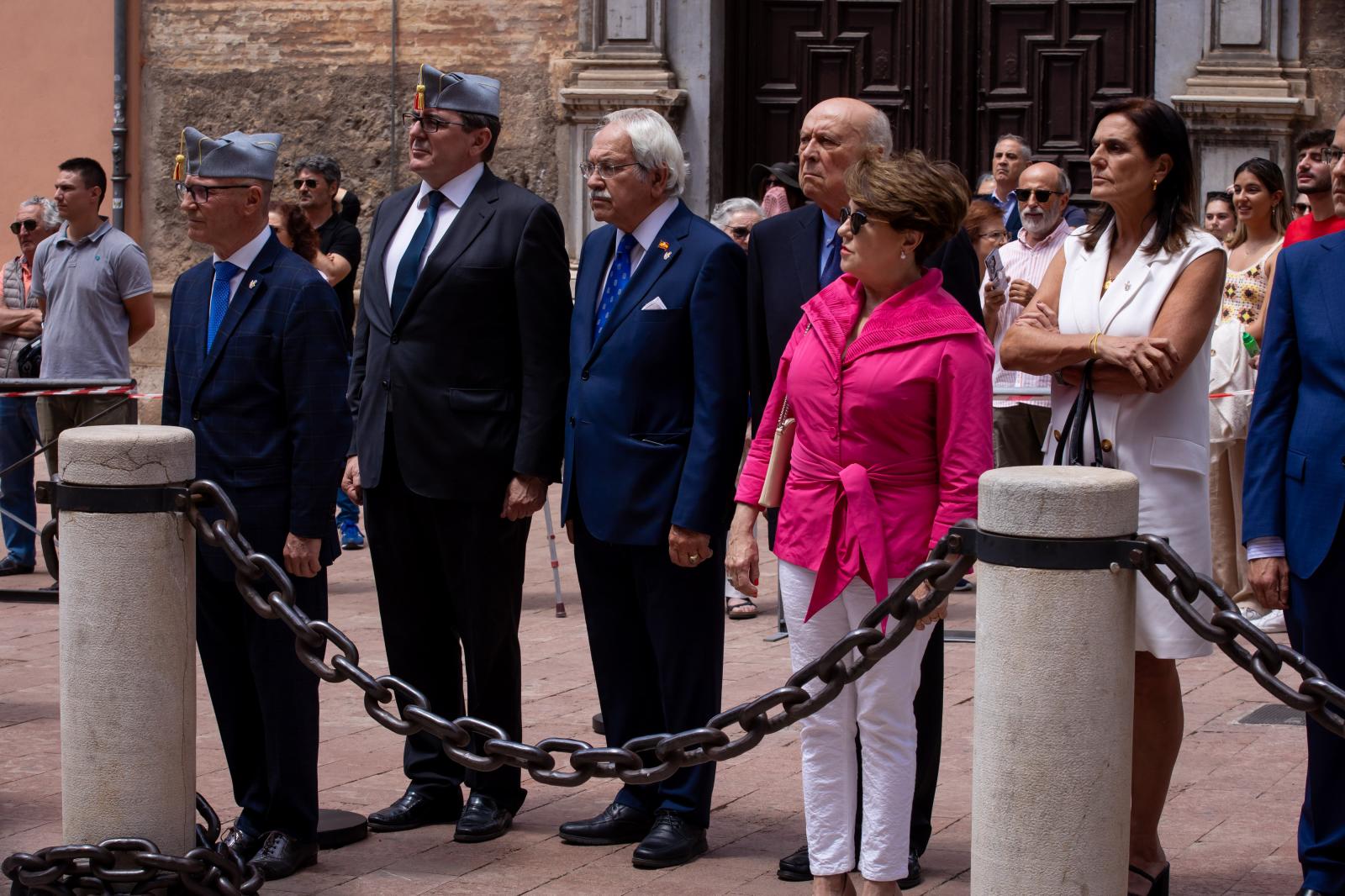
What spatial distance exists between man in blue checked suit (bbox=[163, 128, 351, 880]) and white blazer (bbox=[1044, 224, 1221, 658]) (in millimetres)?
1941

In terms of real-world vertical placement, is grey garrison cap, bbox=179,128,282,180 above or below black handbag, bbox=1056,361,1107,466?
above

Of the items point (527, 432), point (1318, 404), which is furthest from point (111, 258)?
point (1318, 404)

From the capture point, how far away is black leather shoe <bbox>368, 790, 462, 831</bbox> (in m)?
5.49

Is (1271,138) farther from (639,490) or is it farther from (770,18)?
(639,490)

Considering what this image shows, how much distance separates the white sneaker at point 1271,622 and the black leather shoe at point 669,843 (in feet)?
12.6

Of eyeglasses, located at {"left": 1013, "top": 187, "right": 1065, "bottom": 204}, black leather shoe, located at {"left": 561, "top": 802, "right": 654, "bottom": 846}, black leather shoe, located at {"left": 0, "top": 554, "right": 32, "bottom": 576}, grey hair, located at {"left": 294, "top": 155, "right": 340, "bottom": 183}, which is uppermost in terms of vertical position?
grey hair, located at {"left": 294, "top": 155, "right": 340, "bottom": 183}

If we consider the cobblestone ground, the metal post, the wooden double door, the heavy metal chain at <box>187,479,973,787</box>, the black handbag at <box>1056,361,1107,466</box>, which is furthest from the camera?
the metal post

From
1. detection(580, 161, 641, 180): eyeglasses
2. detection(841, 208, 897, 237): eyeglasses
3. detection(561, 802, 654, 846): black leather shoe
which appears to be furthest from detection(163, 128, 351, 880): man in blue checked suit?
detection(841, 208, 897, 237): eyeglasses

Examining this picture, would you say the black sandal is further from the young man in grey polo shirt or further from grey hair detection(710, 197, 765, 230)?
the young man in grey polo shirt

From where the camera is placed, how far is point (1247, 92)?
12.7 metres

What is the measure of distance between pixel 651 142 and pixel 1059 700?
233 centimetres

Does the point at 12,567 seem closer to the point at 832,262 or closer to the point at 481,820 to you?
the point at 481,820

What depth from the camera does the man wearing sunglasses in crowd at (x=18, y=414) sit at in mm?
10125

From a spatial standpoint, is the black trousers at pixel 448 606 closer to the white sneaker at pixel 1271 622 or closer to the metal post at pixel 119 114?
the white sneaker at pixel 1271 622
